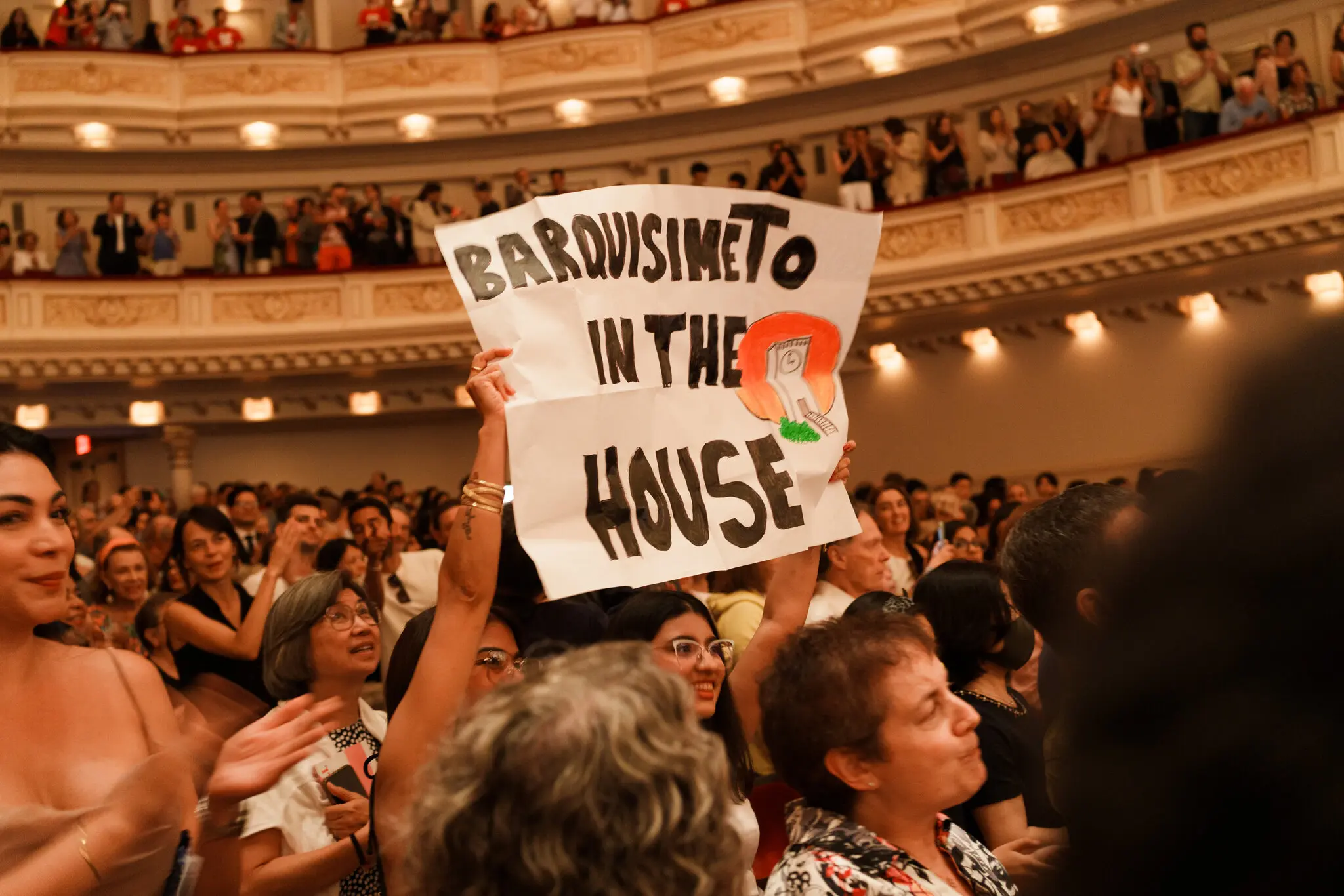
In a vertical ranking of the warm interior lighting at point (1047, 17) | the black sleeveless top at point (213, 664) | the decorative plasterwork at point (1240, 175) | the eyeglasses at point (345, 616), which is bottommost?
the black sleeveless top at point (213, 664)

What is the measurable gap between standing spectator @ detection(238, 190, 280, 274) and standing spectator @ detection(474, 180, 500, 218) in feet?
9.18

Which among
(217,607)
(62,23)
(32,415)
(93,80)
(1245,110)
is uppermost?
(62,23)

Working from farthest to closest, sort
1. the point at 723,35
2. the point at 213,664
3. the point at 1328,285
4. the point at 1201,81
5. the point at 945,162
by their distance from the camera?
the point at 723,35
the point at 945,162
the point at 1201,81
the point at 1328,285
the point at 213,664

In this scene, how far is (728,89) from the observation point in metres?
17.1

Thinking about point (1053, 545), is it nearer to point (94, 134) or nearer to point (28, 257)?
point (28, 257)

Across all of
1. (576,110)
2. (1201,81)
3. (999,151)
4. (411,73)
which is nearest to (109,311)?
(411,73)

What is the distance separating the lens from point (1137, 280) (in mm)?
14484

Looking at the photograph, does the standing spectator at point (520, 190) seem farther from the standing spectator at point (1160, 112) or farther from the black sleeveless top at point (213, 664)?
the black sleeveless top at point (213, 664)

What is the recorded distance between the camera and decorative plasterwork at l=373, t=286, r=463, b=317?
17031 millimetres

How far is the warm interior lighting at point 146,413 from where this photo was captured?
57.2 ft

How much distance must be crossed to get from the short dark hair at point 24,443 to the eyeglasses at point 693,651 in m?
1.36

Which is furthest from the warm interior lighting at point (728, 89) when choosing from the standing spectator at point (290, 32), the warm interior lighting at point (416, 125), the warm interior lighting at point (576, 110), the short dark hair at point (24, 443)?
the short dark hair at point (24, 443)

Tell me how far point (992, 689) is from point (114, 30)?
18432 millimetres

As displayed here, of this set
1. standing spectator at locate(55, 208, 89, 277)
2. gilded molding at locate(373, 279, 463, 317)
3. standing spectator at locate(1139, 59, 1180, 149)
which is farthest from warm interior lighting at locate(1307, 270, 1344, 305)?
standing spectator at locate(55, 208, 89, 277)
